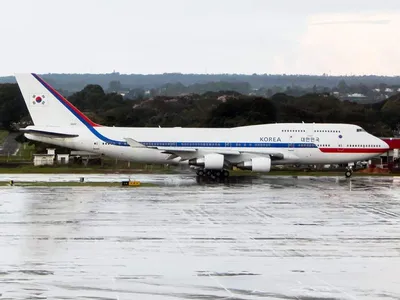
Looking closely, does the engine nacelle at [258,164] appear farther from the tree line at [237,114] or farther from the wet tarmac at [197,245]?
the tree line at [237,114]

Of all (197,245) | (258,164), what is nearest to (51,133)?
(258,164)

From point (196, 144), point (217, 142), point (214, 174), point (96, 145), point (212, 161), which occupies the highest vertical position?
point (217, 142)

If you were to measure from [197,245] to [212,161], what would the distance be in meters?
25.8

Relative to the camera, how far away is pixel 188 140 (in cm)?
5141

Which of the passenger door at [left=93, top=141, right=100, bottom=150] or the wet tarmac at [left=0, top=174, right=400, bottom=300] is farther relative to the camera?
the passenger door at [left=93, top=141, right=100, bottom=150]

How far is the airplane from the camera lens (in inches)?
2008

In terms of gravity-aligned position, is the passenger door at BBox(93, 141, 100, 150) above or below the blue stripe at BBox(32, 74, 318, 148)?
below

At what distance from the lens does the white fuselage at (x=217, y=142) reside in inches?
2018

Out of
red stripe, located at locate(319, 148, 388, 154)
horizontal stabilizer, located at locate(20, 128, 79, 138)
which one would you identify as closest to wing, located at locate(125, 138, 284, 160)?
red stripe, located at locate(319, 148, 388, 154)

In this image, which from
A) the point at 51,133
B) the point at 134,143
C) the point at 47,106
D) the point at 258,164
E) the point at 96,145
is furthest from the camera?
the point at 47,106

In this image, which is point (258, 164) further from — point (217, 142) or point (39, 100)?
point (39, 100)

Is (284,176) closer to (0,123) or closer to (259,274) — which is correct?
(259,274)

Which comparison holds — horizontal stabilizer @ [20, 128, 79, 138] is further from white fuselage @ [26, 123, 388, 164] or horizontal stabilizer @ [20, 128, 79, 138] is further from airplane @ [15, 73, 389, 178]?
white fuselage @ [26, 123, 388, 164]

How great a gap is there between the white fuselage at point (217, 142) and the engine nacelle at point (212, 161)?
1.27 m
